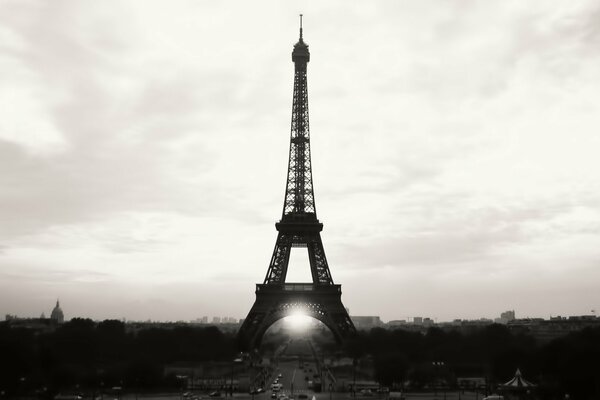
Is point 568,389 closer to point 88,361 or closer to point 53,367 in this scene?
point 53,367

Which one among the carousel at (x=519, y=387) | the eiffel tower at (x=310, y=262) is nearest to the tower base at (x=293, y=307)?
the eiffel tower at (x=310, y=262)

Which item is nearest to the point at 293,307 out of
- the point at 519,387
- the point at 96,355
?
the point at 96,355

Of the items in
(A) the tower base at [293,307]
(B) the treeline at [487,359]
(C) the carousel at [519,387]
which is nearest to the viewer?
(C) the carousel at [519,387]

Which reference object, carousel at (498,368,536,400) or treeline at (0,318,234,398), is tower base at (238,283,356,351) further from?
carousel at (498,368,536,400)

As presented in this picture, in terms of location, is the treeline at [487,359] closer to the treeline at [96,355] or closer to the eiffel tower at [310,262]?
the eiffel tower at [310,262]

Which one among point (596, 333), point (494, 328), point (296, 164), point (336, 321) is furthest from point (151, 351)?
point (596, 333)

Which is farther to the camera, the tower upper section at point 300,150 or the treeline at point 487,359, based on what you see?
the tower upper section at point 300,150
